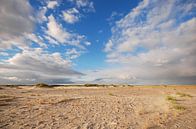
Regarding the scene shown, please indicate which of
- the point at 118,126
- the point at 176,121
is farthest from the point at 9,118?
the point at 176,121

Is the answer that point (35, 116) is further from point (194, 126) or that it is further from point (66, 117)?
point (194, 126)

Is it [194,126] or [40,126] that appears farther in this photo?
[194,126]

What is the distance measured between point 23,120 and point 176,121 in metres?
8.32

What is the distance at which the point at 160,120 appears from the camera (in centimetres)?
1084

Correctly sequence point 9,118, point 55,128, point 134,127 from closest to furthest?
point 55,128
point 134,127
point 9,118

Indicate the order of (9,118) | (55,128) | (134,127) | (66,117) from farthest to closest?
(66,117)
(9,118)
(134,127)
(55,128)

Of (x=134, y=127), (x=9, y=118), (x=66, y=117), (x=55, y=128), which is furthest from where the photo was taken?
(x=66, y=117)

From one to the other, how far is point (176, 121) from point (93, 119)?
15.3 feet

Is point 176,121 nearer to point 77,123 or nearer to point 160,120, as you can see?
point 160,120

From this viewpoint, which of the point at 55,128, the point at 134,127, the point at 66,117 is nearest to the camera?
the point at 55,128

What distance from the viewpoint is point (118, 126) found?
9391 mm

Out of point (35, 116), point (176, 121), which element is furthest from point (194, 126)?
point (35, 116)

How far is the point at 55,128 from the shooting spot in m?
8.71

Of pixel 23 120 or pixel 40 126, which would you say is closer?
pixel 40 126
